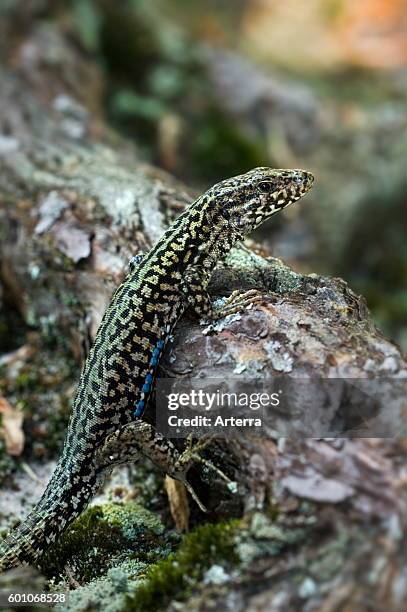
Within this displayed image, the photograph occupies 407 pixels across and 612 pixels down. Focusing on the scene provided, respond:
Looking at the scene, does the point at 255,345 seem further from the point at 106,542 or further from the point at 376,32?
the point at 376,32

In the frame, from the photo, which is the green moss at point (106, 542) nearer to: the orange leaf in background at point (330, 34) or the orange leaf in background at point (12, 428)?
the orange leaf in background at point (12, 428)

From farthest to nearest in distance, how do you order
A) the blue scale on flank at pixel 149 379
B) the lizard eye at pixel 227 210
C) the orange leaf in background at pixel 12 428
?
1. the orange leaf in background at pixel 12 428
2. the lizard eye at pixel 227 210
3. the blue scale on flank at pixel 149 379

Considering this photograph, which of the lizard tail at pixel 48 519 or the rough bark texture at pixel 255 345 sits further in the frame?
the lizard tail at pixel 48 519

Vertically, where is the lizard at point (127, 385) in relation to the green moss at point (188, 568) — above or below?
above

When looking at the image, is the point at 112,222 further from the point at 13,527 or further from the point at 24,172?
the point at 13,527

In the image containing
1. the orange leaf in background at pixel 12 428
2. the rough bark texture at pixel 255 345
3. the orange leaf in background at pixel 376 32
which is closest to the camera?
the rough bark texture at pixel 255 345

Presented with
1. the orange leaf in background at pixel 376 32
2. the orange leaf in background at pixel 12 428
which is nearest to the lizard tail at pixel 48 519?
the orange leaf in background at pixel 12 428

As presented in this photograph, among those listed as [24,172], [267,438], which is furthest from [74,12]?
[267,438]
